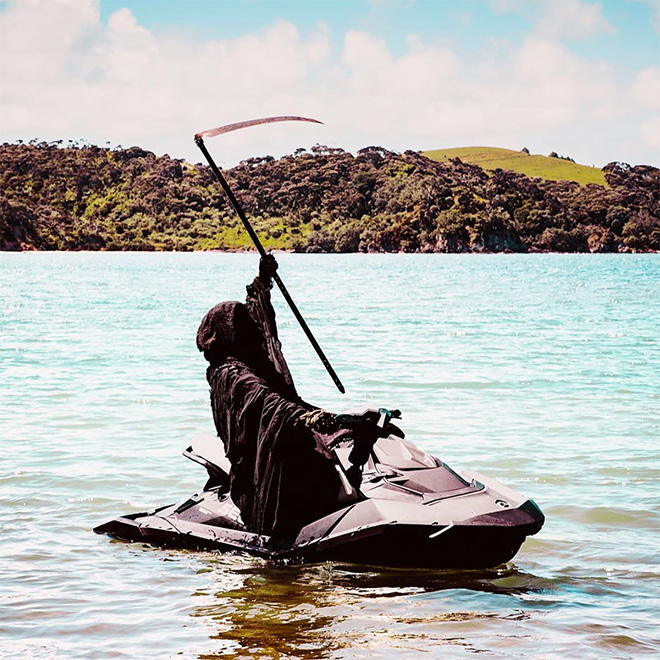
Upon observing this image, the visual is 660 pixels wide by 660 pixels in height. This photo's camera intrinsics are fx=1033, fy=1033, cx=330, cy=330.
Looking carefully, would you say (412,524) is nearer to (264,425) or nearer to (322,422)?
(322,422)

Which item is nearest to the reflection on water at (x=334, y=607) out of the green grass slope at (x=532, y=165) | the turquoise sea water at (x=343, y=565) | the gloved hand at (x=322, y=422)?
the turquoise sea water at (x=343, y=565)

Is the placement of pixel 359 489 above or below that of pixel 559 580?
above

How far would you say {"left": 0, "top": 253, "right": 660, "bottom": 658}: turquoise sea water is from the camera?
6.04m

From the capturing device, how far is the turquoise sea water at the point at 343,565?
6.04 m

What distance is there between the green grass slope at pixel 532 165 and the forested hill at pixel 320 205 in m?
4.58

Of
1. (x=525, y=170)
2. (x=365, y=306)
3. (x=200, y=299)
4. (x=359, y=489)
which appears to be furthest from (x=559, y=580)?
(x=525, y=170)

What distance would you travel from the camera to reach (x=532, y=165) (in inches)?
7500

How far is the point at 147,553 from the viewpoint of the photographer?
25.8 ft

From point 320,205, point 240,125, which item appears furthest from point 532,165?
point 240,125

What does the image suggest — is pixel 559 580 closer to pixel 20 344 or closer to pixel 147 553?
pixel 147 553

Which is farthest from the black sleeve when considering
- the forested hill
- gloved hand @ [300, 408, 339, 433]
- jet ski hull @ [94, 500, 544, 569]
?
the forested hill

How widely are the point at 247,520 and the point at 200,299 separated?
47068mm

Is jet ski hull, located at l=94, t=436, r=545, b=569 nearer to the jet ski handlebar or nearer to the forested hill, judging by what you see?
the jet ski handlebar

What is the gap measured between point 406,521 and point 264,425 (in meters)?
1.15
